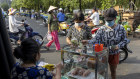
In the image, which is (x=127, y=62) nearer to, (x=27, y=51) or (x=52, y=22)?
(x=52, y=22)

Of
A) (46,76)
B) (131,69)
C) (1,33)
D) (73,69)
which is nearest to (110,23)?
(73,69)

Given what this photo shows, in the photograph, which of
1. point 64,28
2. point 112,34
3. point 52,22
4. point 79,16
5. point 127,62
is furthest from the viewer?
point 64,28

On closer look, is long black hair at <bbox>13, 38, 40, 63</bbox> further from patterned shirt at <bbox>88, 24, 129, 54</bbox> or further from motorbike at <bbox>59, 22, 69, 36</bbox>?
motorbike at <bbox>59, 22, 69, 36</bbox>

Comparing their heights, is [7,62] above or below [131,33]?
above

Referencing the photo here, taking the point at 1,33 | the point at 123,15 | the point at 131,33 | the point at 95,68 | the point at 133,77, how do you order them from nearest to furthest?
the point at 1,33 → the point at 95,68 → the point at 133,77 → the point at 131,33 → the point at 123,15

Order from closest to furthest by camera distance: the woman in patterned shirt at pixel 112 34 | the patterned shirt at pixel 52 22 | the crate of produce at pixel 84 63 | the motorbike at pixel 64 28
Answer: the crate of produce at pixel 84 63, the woman in patterned shirt at pixel 112 34, the patterned shirt at pixel 52 22, the motorbike at pixel 64 28

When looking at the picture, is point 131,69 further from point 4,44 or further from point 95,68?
point 4,44

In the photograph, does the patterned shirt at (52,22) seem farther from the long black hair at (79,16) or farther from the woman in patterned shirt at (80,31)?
the long black hair at (79,16)

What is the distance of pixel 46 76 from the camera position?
175 centimetres

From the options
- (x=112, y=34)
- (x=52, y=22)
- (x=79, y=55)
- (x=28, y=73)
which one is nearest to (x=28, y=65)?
(x=28, y=73)

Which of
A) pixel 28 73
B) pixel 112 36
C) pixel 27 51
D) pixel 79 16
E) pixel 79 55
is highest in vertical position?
pixel 79 16

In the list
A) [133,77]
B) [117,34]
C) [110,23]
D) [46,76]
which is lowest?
[133,77]

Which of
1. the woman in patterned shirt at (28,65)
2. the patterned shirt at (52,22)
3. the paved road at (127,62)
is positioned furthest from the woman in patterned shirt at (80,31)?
the patterned shirt at (52,22)

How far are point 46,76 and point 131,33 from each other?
30.9 ft
